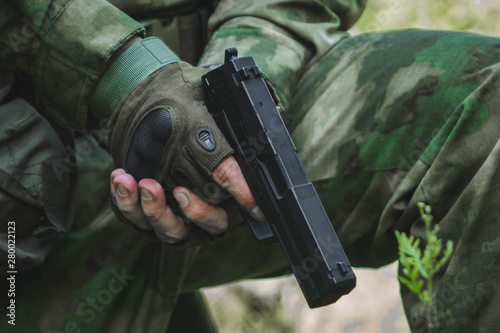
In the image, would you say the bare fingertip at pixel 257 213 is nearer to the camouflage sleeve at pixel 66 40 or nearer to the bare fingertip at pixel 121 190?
the bare fingertip at pixel 121 190

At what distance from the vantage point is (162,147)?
1425mm

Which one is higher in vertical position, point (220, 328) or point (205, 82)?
point (205, 82)

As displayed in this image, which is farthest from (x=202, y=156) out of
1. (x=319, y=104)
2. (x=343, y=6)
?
(x=343, y=6)

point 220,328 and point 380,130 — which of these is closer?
point 380,130

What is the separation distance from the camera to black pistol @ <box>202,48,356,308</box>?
1.28 meters

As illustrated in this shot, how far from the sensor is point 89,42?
1528 mm

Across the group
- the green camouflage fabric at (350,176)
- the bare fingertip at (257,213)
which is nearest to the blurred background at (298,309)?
the green camouflage fabric at (350,176)

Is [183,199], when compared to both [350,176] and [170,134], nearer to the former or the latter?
[170,134]

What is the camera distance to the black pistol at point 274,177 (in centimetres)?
128

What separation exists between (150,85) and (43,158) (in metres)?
0.33

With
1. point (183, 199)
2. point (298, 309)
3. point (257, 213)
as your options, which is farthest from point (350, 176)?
point (298, 309)

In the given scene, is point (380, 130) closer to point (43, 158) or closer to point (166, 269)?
point (166, 269)

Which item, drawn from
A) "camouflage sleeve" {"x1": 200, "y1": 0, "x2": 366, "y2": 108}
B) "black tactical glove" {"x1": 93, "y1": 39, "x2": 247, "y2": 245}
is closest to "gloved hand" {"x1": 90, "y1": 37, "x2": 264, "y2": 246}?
"black tactical glove" {"x1": 93, "y1": 39, "x2": 247, "y2": 245}

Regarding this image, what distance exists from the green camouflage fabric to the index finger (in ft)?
0.79
